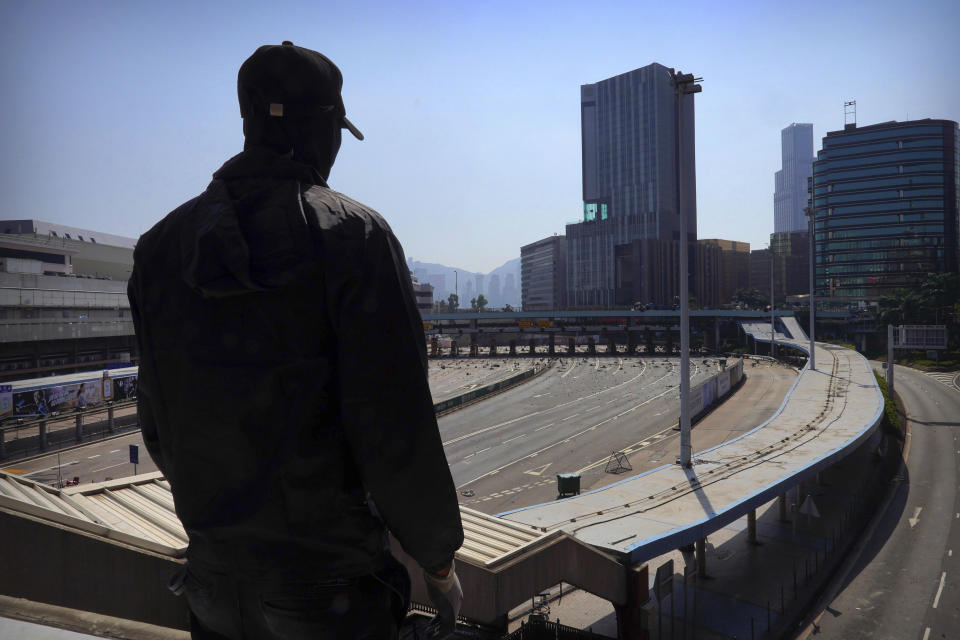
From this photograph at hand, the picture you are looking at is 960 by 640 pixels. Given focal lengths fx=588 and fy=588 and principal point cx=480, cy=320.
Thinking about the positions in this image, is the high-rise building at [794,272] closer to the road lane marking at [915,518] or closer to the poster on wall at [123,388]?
the road lane marking at [915,518]

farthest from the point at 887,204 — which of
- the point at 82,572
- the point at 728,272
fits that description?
the point at 82,572

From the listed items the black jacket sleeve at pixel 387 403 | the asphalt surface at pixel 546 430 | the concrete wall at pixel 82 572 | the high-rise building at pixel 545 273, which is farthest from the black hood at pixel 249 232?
the high-rise building at pixel 545 273

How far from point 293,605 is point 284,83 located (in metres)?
2.11

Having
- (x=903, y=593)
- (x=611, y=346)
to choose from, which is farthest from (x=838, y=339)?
(x=903, y=593)

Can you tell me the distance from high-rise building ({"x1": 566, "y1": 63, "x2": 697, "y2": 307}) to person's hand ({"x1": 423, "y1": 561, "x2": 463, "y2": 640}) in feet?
483

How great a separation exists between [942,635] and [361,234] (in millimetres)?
20858

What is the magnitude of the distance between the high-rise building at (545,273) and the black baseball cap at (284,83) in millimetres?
167035

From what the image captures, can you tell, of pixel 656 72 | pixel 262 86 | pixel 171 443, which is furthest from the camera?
pixel 656 72

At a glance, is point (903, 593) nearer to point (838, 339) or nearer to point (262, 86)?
point (262, 86)

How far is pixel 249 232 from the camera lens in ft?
7.27

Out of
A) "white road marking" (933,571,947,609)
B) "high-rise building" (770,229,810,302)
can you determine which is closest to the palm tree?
"high-rise building" (770,229,810,302)

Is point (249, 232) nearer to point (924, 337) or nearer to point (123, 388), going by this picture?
point (123, 388)

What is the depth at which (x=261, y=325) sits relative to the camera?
2.15 meters

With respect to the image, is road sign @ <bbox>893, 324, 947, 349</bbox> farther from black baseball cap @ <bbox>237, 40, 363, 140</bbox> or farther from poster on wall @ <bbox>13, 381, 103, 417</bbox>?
black baseball cap @ <bbox>237, 40, 363, 140</bbox>
